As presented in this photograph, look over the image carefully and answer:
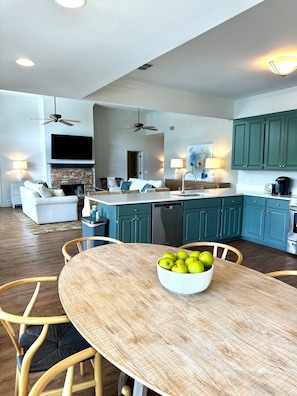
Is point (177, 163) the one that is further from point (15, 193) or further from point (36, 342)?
point (36, 342)

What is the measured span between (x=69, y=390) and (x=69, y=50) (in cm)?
249

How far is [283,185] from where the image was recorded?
15.8 ft

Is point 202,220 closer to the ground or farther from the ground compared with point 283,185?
closer to the ground

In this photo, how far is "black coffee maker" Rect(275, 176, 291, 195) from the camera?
4.81m

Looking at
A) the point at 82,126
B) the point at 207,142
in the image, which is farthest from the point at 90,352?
the point at 82,126

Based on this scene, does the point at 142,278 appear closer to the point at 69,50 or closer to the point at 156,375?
the point at 156,375

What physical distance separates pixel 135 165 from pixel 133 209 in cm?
810

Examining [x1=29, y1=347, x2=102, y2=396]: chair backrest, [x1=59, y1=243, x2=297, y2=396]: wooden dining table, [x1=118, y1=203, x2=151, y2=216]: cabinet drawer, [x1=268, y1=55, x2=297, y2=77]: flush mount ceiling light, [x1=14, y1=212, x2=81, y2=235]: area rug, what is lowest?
[x1=14, y1=212, x2=81, y2=235]: area rug

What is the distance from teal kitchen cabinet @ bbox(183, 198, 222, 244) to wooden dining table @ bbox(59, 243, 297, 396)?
2.76m

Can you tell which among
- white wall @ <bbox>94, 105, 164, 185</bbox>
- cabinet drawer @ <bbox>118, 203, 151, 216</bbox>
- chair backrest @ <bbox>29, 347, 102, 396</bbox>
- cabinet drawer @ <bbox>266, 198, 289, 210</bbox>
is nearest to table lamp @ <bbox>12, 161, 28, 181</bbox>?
white wall @ <bbox>94, 105, 164, 185</bbox>

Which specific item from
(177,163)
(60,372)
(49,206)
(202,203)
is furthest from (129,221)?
(177,163)

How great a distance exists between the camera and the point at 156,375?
2.75ft

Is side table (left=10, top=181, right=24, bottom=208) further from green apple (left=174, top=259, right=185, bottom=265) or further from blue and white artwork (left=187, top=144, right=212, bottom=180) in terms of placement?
green apple (left=174, top=259, right=185, bottom=265)

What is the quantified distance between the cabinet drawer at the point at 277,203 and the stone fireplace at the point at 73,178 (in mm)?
6603
